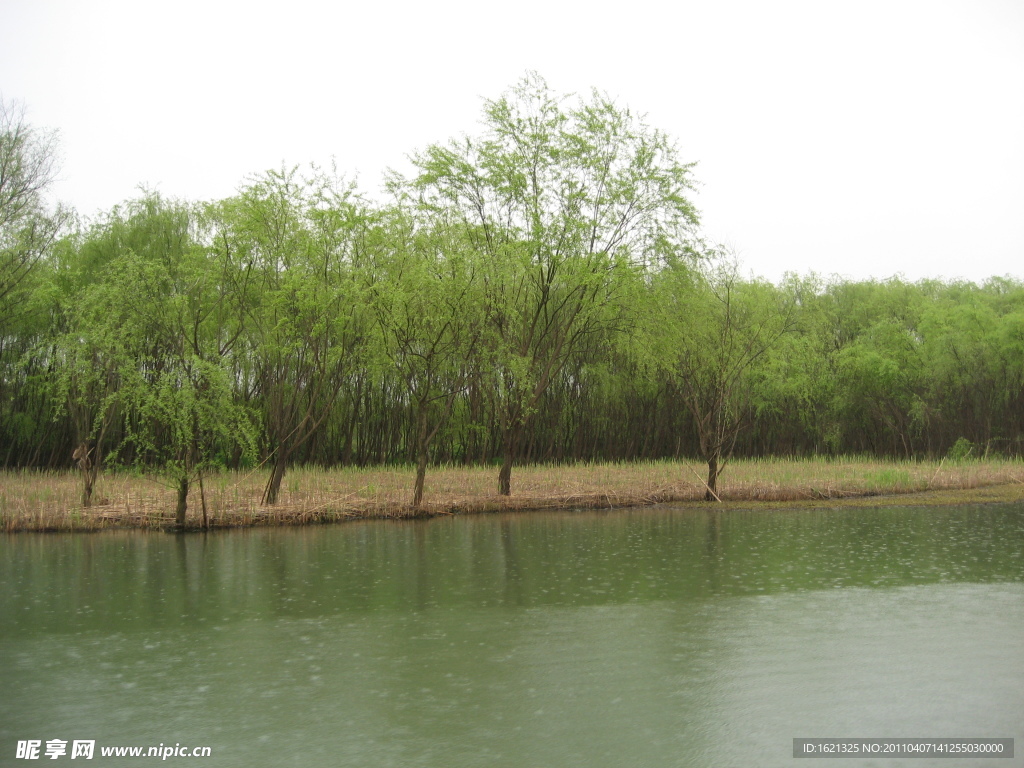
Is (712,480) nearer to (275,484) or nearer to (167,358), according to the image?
(275,484)

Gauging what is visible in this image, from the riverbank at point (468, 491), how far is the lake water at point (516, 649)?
108 inches

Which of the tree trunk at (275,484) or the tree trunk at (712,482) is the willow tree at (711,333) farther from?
the tree trunk at (275,484)

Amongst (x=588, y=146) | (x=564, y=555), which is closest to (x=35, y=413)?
(x=588, y=146)

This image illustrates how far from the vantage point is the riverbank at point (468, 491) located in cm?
1711

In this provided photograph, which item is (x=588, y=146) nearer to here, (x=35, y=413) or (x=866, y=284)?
(x=35, y=413)

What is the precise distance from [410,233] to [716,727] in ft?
55.9

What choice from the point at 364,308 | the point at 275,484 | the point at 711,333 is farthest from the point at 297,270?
the point at 711,333

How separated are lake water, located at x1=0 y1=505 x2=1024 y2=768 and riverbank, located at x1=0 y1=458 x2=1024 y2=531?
2.74 m

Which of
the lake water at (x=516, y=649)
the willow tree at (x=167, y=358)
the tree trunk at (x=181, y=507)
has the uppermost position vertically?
the willow tree at (x=167, y=358)

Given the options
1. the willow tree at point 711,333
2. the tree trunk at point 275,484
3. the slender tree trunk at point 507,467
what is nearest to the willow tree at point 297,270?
the tree trunk at point 275,484

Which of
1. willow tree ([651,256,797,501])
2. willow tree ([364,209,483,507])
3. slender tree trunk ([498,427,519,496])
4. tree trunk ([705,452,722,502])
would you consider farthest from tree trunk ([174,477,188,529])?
tree trunk ([705,452,722,502])

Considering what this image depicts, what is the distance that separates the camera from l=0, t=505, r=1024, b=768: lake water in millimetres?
5805

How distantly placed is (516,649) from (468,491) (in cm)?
1341

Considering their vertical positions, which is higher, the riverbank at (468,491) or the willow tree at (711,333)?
the willow tree at (711,333)
